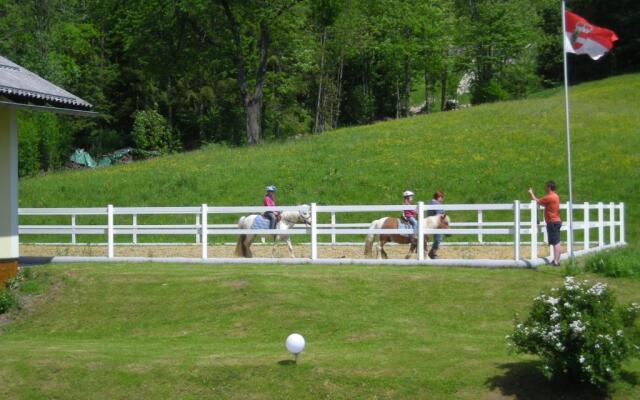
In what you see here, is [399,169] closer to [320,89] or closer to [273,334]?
[273,334]

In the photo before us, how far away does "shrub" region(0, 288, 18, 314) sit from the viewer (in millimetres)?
18172

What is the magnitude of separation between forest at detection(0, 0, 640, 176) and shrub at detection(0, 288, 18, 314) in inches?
1369

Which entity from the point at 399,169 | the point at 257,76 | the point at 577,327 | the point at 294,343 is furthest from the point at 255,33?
the point at 577,327

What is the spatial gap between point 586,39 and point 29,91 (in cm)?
1173

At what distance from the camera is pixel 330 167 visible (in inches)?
1683

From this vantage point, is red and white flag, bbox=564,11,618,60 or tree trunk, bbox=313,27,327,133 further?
tree trunk, bbox=313,27,327,133

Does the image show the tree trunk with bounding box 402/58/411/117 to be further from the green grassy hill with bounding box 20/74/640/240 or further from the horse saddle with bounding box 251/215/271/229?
the horse saddle with bounding box 251/215/271/229

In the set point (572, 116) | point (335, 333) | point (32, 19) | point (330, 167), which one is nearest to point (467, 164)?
point (330, 167)

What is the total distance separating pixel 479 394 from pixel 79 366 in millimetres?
5615

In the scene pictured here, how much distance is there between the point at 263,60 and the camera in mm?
53000

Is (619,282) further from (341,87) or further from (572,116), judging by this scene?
(341,87)

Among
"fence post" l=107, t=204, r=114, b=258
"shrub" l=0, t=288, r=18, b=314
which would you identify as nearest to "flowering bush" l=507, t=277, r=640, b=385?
"shrub" l=0, t=288, r=18, b=314

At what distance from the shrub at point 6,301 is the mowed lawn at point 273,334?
35 cm

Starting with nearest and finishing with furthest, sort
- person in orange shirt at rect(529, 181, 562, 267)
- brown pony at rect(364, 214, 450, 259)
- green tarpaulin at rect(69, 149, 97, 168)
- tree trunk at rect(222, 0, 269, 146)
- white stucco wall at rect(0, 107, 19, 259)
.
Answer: white stucco wall at rect(0, 107, 19, 259) → person in orange shirt at rect(529, 181, 562, 267) → brown pony at rect(364, 214, 450, 259) → tree trunk at rect(222, 0, 269, 146) → green tarpaulin at rect(69, 149, 97, 168)
